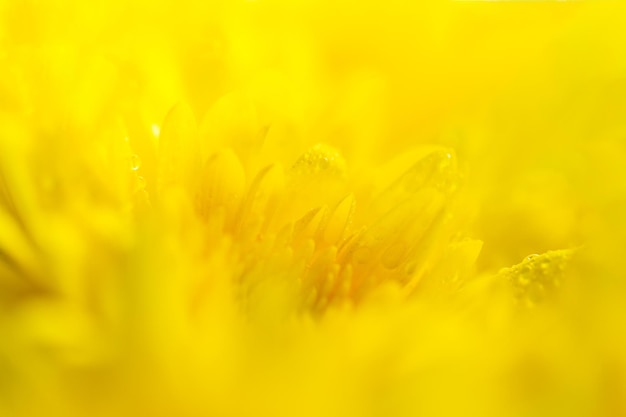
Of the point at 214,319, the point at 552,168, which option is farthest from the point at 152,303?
the point at 552,168

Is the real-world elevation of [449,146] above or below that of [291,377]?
above

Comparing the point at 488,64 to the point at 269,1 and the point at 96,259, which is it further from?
the point at 96,259

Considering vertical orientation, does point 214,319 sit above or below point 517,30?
below

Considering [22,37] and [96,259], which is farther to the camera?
[22,37]

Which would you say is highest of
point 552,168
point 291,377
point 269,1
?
point 269,1

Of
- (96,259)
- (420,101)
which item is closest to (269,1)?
(420,101)

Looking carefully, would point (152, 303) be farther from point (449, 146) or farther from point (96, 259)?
point (449, 146)
